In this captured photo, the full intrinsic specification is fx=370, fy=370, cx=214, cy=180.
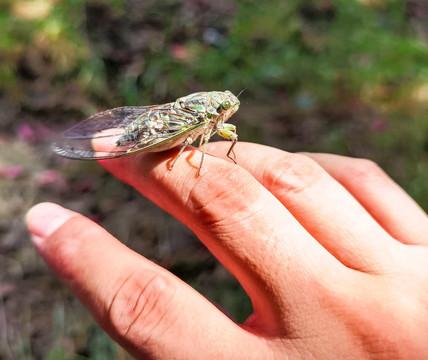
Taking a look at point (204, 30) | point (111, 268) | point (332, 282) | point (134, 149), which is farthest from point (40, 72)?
point (332, 282)

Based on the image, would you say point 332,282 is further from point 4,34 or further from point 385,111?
point 4,34

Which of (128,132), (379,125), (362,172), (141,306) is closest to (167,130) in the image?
(128,132)

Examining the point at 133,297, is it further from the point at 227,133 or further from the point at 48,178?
the point at 48,178

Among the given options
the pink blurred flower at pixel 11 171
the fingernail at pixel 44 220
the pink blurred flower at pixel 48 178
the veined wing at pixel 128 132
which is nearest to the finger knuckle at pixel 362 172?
the veined wing at pixel 128 132

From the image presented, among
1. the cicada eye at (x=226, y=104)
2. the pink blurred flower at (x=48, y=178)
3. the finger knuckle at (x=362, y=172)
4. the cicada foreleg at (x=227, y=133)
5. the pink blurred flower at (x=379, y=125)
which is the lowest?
the pink blurred flower at (x=48, y=178)

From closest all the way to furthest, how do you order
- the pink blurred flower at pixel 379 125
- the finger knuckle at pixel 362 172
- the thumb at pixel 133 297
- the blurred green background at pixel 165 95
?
the thumb at pixel 133 297 → the finger knuckle at pixel 362 172 → the blurred green background at pixel 165 95 → the pink blurred flower at pixel 379 125

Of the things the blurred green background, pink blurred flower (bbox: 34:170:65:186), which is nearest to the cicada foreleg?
the blurred green background

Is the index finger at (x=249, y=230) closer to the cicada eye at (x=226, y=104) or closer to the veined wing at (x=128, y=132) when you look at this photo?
the veined wing at (x=128, y=132)
